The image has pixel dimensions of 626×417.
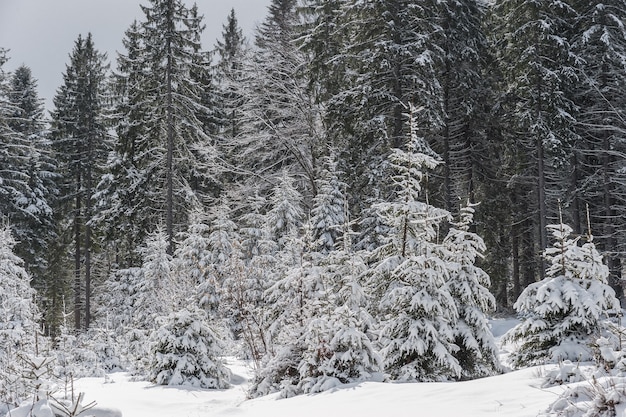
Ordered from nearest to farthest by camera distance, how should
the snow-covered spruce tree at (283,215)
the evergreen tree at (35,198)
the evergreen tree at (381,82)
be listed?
the evergreen tree at (381,82)
the snow-covered spruce tree at (283,215)
the evergreen tree at (35,198)

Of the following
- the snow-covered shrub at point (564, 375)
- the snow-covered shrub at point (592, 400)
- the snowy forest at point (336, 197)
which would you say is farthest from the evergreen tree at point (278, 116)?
the snow-covered shrub at point (592, 400)

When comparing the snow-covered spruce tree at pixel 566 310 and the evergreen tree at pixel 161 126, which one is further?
the evergreen tree at pixel 161 126

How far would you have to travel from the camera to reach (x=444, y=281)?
8656 millimetres

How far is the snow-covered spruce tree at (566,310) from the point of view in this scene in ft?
24.1

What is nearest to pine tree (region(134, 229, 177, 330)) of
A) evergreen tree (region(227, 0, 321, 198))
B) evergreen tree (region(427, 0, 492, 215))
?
evergreen tree (region(227, 0, 321, 198))

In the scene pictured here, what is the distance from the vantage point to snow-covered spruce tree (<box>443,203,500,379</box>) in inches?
335

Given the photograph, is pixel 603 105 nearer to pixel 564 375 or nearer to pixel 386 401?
pixel 564 375

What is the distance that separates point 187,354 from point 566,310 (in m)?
8.05

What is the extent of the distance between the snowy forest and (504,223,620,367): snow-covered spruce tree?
0.11 ft

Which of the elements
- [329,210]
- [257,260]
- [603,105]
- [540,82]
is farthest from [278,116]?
[603,105]

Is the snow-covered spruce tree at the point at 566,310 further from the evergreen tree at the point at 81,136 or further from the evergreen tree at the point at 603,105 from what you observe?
the evergreen tree at the point at 81,136

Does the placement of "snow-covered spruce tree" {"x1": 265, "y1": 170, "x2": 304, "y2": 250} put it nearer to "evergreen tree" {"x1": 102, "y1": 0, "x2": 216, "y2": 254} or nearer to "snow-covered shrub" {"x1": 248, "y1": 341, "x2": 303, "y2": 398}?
"evergreen tree" {"x1": 102, "y1": 0, "x2": 216, "y2": 254}

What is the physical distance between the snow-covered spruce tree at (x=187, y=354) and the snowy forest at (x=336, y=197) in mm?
52

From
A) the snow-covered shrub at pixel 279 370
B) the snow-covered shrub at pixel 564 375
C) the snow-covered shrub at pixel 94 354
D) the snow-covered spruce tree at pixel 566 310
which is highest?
the snow-covered spruce tree at pixel 566 310
